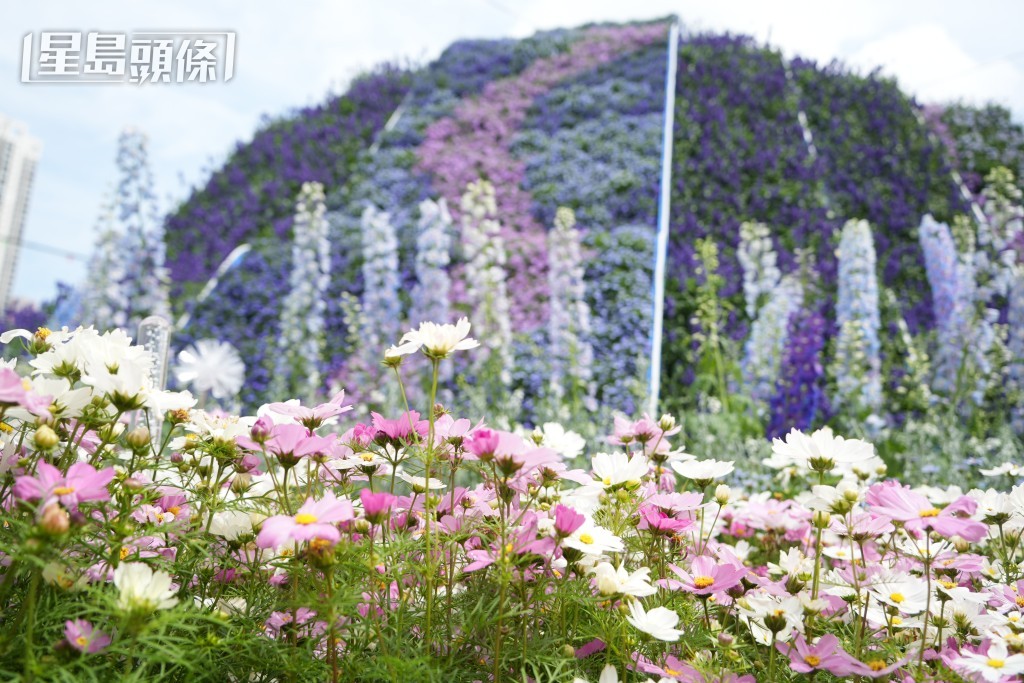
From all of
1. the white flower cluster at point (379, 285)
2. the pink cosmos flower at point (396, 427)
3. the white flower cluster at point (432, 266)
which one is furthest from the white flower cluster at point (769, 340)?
the pink cosmos flower at point (396, 427)

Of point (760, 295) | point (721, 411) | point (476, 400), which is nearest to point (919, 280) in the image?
point (760, 295)

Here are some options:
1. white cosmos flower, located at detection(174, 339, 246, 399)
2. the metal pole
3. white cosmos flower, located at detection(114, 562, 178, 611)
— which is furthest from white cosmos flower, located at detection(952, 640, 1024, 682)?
white cosmos flower, located at detection(174, 339, 246, 399)

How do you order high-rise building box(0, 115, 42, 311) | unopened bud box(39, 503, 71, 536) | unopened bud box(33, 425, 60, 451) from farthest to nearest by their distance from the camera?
high-rise building box(0, 115, 42, 311) < unopened bud box(33, 425, 60, 451) < unopened bud box(39, 503, 71, 536)

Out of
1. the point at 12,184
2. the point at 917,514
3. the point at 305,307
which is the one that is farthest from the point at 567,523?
the point at 12,184

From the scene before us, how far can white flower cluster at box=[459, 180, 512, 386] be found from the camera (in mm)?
3982

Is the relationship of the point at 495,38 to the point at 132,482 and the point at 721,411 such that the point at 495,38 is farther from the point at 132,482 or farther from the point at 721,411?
the point at 132,482

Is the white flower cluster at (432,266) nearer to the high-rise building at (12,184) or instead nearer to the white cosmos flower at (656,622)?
the high-rise building at (12,184)

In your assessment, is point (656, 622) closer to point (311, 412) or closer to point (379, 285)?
point (311, 412)

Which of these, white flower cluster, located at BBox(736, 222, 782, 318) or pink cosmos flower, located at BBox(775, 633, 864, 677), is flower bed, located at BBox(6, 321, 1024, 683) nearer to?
pink cosmos flower, located at BBox(775, 633, 864, 677)

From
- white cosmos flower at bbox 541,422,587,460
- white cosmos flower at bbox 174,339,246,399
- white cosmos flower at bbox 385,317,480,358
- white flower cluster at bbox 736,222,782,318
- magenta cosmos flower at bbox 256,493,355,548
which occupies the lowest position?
white cosmos flower at bbox 174,339,246,399

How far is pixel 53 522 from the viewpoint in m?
0.54

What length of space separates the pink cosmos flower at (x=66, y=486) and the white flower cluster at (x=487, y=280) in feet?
10.8

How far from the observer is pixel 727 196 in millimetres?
4469

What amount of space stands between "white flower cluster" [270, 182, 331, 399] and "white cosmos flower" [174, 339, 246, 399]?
0.71 feet
